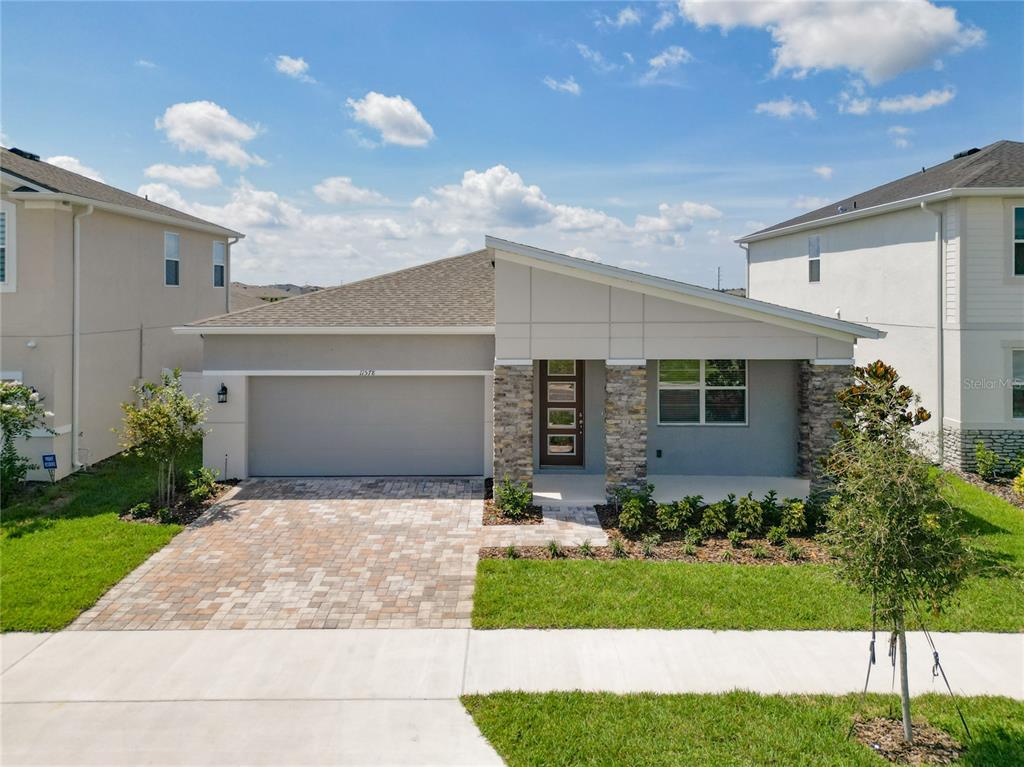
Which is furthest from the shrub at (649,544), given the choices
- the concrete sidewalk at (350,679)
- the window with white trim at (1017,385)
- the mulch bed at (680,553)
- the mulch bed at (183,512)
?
the window with white trim at (1017,385)

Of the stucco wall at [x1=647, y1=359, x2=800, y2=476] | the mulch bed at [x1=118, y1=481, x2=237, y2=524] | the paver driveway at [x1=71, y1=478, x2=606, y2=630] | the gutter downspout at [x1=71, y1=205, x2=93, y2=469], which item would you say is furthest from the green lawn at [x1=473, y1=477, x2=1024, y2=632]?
the gutter downspout at [x1=71, y1=205, x2=93, y2=469]

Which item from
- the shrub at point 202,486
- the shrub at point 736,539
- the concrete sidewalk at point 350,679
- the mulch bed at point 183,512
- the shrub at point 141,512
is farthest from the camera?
the shrub at point 202,486

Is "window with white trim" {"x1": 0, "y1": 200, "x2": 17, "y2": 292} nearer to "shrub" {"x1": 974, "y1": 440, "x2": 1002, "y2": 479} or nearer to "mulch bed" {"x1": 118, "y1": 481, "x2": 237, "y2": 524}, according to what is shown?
"mulch bed" {"x1": 118, "y1": 481, "x2": 237, "y2": 524}

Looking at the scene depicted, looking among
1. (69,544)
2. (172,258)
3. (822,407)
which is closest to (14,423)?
(69,544)

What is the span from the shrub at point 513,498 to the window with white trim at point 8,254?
10361mm

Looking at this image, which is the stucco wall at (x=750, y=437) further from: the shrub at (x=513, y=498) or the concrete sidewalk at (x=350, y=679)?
the concrete sidewalk at (x=350, y=679)

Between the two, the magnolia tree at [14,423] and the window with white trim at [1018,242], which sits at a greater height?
the window with white trim at [1018,242]

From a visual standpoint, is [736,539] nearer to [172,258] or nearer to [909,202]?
[909,202]

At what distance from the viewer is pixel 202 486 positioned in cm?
1248

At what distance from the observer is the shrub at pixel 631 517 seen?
34.5ft

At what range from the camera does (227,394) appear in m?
13.7

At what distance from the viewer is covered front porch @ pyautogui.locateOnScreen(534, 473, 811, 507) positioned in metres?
12.4

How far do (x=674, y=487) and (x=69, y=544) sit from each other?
388 inches

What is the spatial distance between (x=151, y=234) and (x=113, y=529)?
937 cm
